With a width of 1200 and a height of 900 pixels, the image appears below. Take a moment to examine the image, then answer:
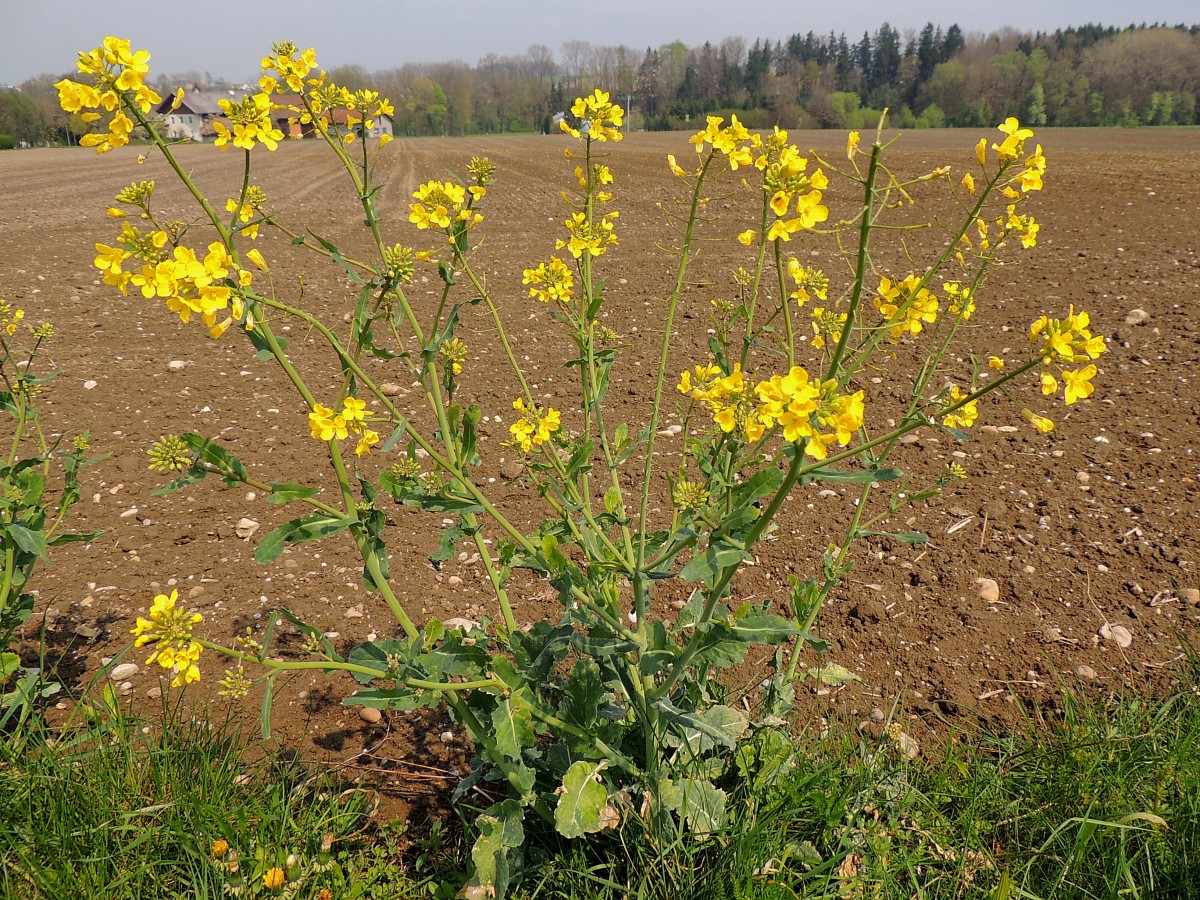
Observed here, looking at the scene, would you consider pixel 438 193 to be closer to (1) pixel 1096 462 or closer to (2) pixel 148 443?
(2) pixel 148 443

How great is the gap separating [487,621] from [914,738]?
1.40m

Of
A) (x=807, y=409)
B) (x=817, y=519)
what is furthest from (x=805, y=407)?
(x=817, y=519)

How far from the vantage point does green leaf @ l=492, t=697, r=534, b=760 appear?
1486mm

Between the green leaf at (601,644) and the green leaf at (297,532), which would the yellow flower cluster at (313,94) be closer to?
the green leaf at (297,532)

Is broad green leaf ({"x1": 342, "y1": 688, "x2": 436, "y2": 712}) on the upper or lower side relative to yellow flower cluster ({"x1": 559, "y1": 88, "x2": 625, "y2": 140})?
lower

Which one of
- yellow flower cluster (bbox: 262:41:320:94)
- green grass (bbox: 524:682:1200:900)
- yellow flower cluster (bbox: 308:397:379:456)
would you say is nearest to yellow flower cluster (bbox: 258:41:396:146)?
yellow flower cluster (bbox: 262:41:320:94)

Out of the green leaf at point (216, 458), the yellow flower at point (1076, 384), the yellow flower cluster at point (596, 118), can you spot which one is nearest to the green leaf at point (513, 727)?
the green leaf at point (216, 458)

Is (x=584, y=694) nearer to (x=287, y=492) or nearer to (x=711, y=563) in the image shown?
(x=711, y=563)

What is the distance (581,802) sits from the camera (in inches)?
63.1

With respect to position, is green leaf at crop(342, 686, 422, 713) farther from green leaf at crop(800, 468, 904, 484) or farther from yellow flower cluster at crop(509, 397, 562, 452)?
green leaf at crop(800, 468, 904, 484)

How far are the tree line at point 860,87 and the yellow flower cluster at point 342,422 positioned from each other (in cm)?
4468

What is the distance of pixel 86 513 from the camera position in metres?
3.40

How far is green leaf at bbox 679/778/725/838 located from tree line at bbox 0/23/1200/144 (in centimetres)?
4508

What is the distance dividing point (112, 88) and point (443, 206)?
0.66 m
